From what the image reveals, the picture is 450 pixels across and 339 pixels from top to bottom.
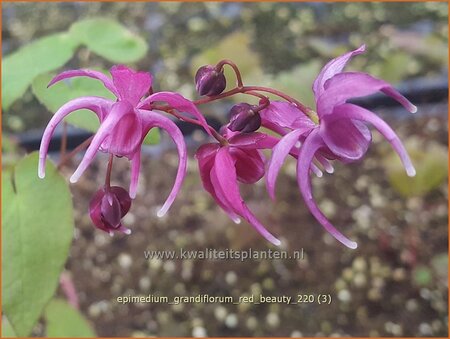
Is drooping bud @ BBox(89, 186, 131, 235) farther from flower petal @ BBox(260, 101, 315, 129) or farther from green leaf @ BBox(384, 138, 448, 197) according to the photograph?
green leaf @ BBox(384, 138, 448, 197)

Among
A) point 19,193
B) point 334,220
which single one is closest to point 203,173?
point 19,193

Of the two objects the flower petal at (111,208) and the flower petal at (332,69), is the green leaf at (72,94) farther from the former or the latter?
the flower petal at (332,69)

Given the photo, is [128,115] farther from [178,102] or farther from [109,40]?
[109,40]

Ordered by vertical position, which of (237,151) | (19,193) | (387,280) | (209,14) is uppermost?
(237,151)

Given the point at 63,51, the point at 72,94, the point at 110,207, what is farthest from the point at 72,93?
the point at 110,207

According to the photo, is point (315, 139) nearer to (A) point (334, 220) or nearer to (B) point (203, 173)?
(B) point (203, 173)

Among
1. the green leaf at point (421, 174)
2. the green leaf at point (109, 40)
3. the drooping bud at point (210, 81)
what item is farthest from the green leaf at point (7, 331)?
the green leaf at point (421, 174)
